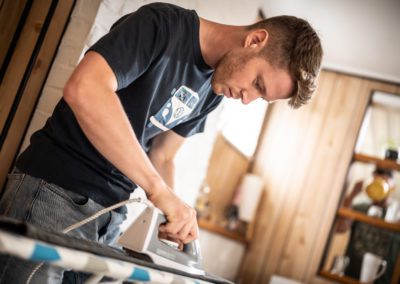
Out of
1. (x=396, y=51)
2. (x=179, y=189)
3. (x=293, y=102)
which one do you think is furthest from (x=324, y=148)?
(x=293, y=102)

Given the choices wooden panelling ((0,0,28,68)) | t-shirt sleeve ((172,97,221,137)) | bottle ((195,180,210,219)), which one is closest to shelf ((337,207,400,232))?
bottle ((195,180,210,219))

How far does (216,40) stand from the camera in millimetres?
1149

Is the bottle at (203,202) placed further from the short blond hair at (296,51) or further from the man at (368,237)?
the short blond hair at (296,51)

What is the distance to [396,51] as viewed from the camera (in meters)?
3.40

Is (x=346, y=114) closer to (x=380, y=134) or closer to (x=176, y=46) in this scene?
(x=380, y=134)

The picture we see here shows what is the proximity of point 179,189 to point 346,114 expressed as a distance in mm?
2452

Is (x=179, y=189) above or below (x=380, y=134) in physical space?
below

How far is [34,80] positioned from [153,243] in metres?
0.61

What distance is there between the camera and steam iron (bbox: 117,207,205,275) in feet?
3.35

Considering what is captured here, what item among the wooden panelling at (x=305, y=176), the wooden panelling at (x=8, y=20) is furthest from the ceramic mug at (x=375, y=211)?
the wooden panelling at (x=8, y=20)

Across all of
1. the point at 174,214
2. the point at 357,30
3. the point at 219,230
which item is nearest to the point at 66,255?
the point at 174,214

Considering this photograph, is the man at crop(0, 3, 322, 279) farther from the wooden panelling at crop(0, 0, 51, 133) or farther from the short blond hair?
the wooden panelling at crop(0, 0, 51, 133)

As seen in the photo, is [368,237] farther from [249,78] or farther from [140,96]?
[140,96]

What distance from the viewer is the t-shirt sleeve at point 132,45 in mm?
892
